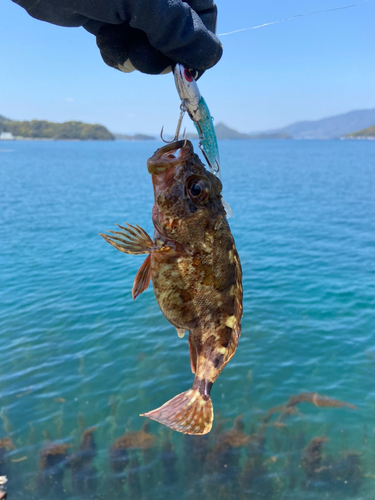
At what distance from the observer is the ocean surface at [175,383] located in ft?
31.9

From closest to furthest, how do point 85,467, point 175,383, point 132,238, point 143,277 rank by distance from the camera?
1. point 132,238
2. point 143,277
3. point 85,467
4. point 175,383

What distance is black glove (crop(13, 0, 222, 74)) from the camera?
3465mm

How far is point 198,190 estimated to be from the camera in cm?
394

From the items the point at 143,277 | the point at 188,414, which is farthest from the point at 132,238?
the point at 188,414

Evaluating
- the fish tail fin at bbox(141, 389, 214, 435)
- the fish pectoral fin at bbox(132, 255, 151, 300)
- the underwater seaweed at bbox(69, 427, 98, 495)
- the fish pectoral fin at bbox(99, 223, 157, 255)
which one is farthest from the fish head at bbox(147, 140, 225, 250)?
the underwater seaweed at bbox(69, 427, 98, 495)

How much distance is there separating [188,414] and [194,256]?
1.44 metres

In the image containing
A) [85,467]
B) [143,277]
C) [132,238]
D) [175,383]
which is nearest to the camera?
[132,238]

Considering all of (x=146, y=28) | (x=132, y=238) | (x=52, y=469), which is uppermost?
(x=146, y=28)

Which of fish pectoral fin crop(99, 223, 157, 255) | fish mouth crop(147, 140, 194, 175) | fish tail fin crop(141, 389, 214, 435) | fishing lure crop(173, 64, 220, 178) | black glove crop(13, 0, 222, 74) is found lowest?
fish tail fin crop(141, 389, 214, 435)

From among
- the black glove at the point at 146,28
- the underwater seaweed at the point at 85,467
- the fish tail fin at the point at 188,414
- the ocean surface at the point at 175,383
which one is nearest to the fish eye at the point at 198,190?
the black glove at the point at 146,28

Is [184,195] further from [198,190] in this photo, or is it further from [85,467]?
[85,467]

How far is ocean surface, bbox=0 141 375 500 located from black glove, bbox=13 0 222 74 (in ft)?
29.5

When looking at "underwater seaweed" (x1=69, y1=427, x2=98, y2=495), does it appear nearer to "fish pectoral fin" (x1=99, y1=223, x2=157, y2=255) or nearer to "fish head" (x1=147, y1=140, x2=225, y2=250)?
"fish pectoral fin" (x1=99, y1=223, x2=157, y2=255)

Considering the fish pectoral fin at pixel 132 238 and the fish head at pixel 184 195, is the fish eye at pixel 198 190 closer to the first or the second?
the fish head at pixel 184 195
